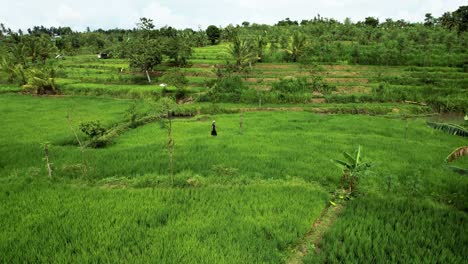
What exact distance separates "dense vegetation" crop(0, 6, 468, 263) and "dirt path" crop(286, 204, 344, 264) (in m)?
0.04

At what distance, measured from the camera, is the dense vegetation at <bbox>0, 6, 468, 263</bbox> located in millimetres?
6113

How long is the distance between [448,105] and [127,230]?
84.9 feet

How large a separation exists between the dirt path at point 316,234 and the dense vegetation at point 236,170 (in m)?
0.04

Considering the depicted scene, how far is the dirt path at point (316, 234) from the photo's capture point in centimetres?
600

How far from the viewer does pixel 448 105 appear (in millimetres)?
22844

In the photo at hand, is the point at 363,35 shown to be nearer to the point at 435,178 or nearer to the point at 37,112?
the point at 435,178

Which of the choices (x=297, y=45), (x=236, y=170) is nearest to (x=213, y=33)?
(x=297, y=45)

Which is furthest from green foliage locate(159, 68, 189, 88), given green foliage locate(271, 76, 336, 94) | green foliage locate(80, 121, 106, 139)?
green foliage locate(80, 121, 106, 139)

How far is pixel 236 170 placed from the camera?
10.2m

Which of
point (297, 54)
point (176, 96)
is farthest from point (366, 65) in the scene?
point (176, 96)

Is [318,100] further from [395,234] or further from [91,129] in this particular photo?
[395,234]

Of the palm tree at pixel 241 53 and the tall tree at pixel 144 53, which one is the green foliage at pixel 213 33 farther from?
the tall tree at pixel 144 53

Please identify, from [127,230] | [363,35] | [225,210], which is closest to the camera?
[127,230]

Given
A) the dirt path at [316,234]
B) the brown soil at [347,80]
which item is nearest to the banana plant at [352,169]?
the dirt path at [316,234]
